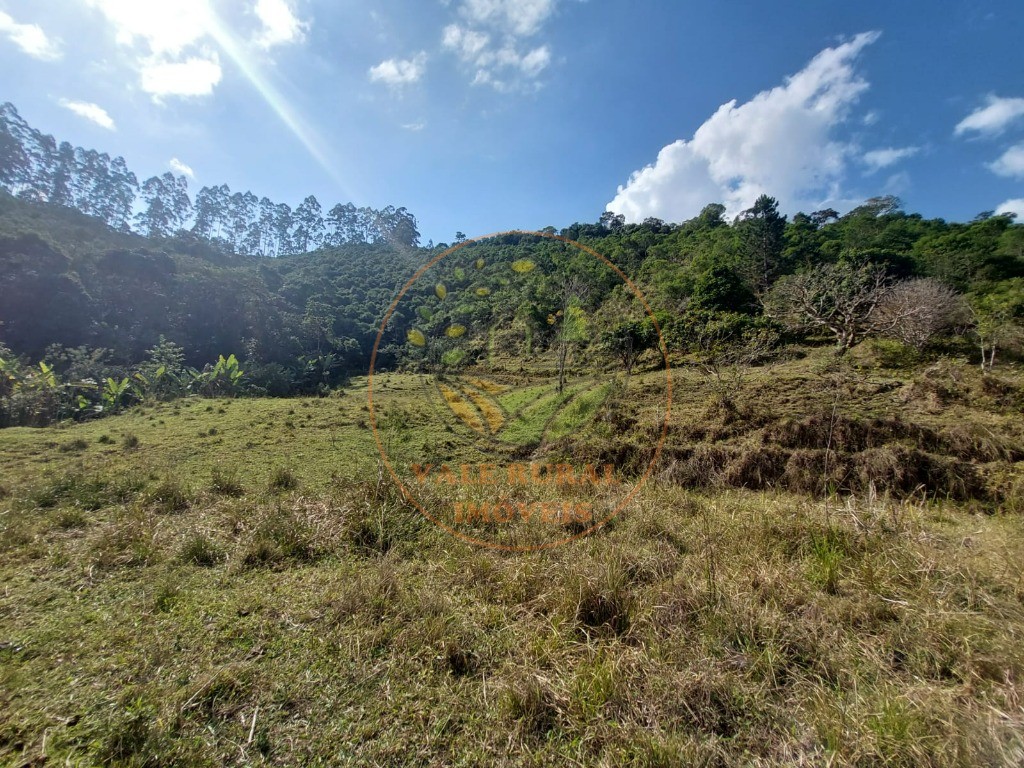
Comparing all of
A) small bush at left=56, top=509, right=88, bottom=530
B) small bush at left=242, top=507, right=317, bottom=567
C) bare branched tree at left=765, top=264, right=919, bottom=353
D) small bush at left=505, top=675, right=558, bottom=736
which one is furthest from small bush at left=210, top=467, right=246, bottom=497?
bare branched tree at left=765, top=264, right=919, bottom=353

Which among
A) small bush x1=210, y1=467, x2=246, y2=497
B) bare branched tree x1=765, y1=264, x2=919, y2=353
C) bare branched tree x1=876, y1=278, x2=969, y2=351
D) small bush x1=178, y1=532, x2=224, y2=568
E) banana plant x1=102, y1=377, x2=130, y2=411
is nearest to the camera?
small bush x1=178, y1=532, x2=224, y2=568

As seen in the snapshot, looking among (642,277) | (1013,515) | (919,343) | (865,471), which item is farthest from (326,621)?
(919,343)

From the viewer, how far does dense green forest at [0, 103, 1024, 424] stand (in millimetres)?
5164

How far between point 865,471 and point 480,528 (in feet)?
21.4

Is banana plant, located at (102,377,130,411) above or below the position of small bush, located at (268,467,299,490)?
above

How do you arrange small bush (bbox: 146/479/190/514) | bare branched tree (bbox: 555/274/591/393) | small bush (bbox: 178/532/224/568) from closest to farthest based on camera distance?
small bush (bbox: 178/532/224/568) → bare branched tree (bbox: 555/274/591/393) → small bush (bbox: 146/479/190/514)

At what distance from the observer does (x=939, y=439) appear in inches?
262

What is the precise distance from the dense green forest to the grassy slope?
255cm

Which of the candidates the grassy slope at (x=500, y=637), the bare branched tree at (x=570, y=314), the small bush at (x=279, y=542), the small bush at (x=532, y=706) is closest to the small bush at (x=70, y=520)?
the grassy slope at (x=500, y=637)

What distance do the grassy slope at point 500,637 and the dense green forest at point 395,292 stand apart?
2.55 meters

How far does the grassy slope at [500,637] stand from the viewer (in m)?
2.00

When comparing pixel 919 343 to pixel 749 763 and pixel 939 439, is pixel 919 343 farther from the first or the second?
pixel 749 763

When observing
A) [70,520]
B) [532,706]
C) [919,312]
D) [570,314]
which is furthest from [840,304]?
[70,520]

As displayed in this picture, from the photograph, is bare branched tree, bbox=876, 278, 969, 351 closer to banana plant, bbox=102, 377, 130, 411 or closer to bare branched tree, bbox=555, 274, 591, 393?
bare branched tree, bbox=555, 274, 591, 393
